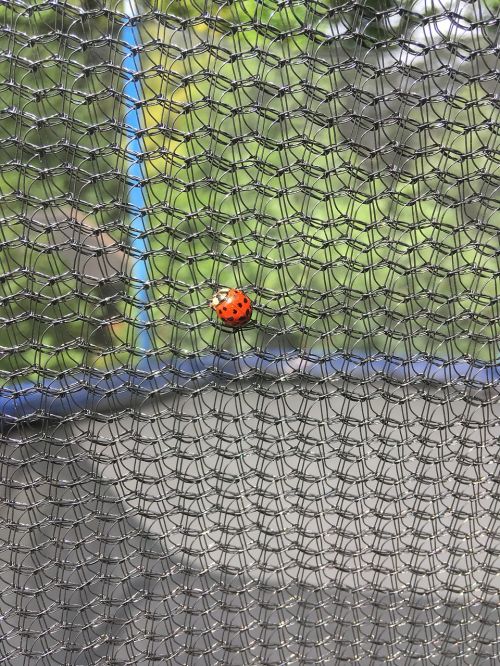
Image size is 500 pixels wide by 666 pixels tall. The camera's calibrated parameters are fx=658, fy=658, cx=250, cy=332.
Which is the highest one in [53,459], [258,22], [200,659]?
[258,22]

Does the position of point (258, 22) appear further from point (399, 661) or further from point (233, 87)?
point (399, 661)

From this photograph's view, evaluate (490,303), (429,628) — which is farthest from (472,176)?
(429,628)

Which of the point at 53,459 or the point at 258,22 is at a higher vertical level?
the point at 258,22

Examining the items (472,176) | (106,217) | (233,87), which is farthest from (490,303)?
(106,217)

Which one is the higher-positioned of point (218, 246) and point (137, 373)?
point (218, 246)

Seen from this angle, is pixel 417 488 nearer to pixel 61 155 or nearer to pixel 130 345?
pixel 130 345

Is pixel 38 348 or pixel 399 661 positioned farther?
pixel 399 661
